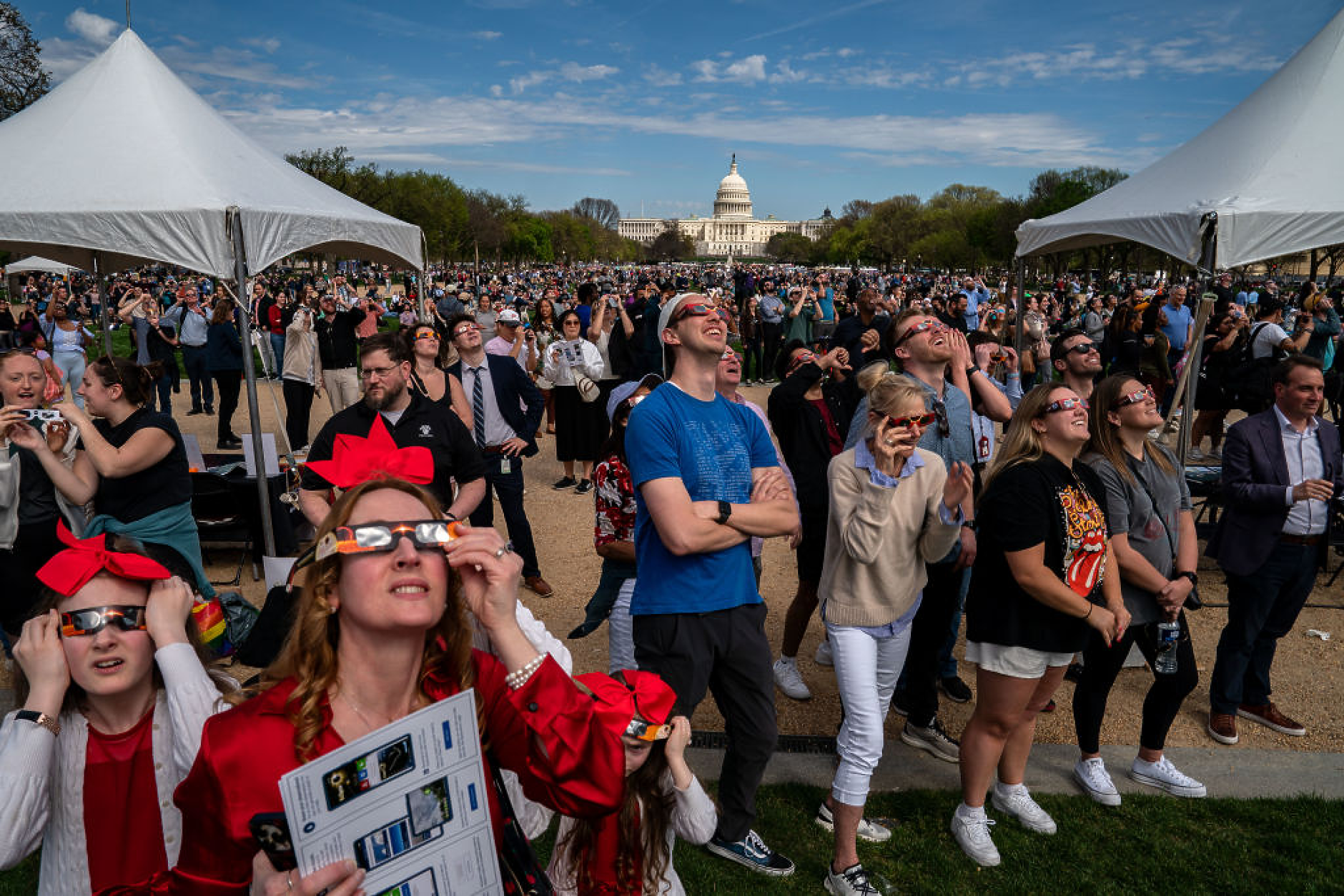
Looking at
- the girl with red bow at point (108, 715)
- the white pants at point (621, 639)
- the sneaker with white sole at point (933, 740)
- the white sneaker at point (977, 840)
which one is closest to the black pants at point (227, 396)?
the white pants at point (621, 639)

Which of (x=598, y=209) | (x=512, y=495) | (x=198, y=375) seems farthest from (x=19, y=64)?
(x=598, y=209)

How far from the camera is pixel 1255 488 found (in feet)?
15.1

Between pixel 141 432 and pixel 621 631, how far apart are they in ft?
8.72

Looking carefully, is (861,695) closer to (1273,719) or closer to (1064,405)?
(1064,405)

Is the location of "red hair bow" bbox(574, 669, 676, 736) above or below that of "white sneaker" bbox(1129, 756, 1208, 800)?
above

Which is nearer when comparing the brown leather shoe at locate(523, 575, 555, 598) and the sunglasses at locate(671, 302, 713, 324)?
the sunglasses at locate(671, 302, 713, 324)

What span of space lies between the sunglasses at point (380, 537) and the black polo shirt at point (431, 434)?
2.87 metres

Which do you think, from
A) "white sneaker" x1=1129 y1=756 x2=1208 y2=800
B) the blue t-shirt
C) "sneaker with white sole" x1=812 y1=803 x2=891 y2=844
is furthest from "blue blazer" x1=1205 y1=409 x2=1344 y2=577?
the blue t-shirt

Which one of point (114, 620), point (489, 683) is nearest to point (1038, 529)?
point (489, 683)

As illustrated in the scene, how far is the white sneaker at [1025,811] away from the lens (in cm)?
387

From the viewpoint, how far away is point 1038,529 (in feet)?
11.0

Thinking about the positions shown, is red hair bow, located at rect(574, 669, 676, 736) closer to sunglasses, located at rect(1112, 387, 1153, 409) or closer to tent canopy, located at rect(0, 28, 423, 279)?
sunglasses, located at rect(1112, 387, 1153, 409)

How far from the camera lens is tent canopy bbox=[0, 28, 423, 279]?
5.98 metres

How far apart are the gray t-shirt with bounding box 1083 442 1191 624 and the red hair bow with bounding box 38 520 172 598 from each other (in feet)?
12.5
